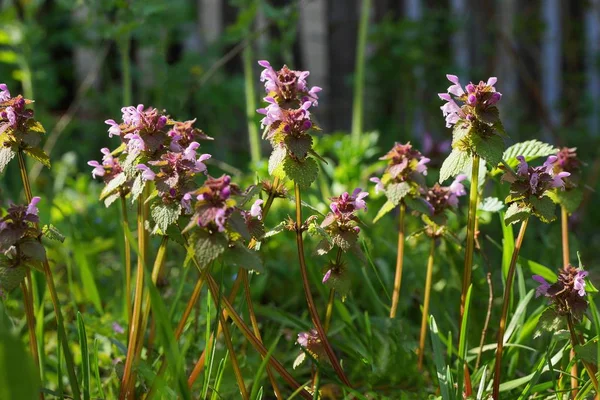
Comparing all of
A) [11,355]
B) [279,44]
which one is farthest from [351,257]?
[279,44]

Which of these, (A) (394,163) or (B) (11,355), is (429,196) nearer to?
(A) (394,163)

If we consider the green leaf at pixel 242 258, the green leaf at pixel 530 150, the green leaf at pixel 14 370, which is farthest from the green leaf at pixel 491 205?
the green leaf at pixel 14 370

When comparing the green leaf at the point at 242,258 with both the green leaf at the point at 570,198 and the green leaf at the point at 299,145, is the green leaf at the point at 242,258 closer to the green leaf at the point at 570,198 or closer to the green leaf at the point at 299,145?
the green leaf at the point at 299,145

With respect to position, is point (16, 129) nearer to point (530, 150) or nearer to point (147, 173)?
point (147, 173)

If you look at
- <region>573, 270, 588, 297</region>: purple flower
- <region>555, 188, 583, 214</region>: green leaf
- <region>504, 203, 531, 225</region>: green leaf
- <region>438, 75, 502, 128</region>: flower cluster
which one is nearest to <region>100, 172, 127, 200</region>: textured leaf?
<region>438, 75, 502, 128</region>: flower cluster

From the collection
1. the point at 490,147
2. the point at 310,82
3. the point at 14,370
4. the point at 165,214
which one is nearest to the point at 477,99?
the point at 490,147

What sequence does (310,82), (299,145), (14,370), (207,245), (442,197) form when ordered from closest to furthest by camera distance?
(14,370) < (207,245) < (299,145) < (442,197) < (310,82)
